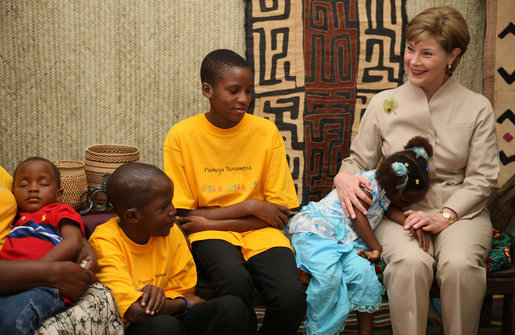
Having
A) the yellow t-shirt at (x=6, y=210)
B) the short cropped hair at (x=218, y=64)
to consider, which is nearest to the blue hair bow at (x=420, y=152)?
the short cropped hair at (x=218, y=64)

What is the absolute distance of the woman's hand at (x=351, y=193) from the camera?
265 centimetres

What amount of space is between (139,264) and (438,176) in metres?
1.56

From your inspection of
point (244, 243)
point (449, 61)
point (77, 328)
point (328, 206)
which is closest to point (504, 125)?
point (449, 61)

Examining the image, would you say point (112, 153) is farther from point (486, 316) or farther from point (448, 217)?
point (486, 316)

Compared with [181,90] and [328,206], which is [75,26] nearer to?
[181,90]

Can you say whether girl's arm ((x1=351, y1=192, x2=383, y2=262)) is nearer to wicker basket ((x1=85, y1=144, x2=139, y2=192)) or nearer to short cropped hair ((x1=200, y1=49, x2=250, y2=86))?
short cropped hair ((x1=200, y1=49, x2=250, y2=86))

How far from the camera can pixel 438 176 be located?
284cm

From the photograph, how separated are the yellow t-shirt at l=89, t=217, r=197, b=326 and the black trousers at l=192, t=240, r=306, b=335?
0.40 ft

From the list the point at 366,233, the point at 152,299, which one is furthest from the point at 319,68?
the point at 152,299

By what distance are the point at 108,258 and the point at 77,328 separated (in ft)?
0.97

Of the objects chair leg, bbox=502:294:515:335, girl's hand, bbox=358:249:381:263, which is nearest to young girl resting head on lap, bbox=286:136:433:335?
girl's hand, bbox=358:249:381:263

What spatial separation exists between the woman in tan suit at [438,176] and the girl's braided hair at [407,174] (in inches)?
4.6

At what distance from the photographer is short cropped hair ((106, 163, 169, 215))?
2.19m

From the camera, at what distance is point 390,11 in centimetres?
327
